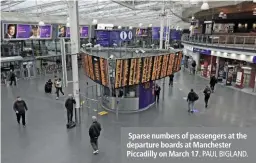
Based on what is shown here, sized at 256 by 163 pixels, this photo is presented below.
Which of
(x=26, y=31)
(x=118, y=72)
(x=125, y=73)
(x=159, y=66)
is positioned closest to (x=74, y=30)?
(x=118, y=72)

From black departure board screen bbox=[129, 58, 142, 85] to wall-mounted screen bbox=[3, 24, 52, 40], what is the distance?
12.9m

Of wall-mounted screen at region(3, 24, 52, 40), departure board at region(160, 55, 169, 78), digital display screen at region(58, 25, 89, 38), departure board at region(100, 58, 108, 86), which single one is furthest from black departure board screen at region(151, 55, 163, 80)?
digital display screen at region(58, 25, 89, 38)

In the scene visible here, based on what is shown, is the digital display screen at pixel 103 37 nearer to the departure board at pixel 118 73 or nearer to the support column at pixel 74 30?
the departure board at pixel 118 73

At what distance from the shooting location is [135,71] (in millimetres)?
11367

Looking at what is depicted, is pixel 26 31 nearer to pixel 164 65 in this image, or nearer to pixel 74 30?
pixel 74 30

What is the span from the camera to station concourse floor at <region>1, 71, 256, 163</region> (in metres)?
8.26

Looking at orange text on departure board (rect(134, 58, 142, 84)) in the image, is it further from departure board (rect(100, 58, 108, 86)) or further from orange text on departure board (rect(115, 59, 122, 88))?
departure board (rect(100, 58, 108, 86))

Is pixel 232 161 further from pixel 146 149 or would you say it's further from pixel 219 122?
pixel 219 122

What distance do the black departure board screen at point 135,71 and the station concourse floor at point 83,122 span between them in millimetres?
1942

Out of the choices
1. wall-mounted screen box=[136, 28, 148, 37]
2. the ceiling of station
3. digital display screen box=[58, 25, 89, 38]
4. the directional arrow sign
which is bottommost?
the directional arrow sign

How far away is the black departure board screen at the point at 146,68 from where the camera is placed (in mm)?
11539

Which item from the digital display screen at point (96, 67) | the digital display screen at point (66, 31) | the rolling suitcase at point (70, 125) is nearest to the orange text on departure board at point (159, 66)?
the digital display screen at point (96, 67)

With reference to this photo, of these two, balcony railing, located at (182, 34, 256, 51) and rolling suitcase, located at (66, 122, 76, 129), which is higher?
balcony railing, located at (182, 34, 256, 51)

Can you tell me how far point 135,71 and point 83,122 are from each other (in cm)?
346
